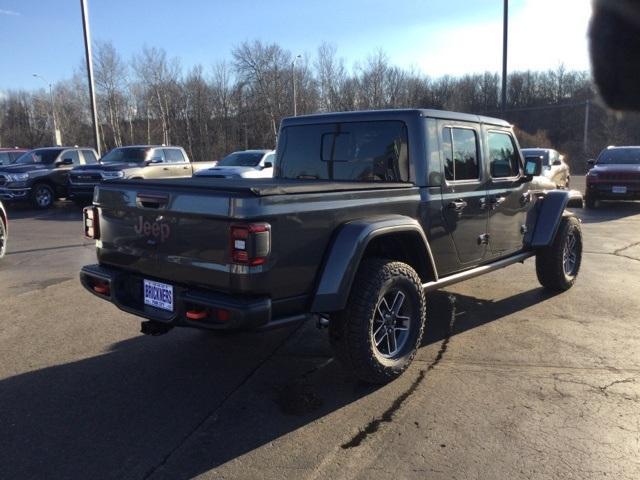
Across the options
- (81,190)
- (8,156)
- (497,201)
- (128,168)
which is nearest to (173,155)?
(128,168)

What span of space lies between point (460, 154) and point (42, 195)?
49.3ft

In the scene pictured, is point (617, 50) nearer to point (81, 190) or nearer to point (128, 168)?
point (128, 168)

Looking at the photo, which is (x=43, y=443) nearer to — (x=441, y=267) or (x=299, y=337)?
(x=299, y=337)

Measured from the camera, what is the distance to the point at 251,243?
3.17 meters

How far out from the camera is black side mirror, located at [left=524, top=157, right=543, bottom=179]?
5.80 meters

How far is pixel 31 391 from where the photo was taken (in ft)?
12.8

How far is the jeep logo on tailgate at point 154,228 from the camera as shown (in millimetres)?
3677

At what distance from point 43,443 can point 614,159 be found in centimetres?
1668

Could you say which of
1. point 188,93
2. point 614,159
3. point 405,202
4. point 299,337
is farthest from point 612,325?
point 188,93

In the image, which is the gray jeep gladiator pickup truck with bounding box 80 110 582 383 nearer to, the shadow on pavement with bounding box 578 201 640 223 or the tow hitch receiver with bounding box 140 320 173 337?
the tow hitch receiver with bounding box 140 320 173 337

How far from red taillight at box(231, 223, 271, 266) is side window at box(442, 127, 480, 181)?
6.81 ft

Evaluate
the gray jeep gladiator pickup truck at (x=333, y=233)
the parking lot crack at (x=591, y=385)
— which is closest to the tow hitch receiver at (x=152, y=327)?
the gray jeep gladiator pickup truck at (x=333, y=233)

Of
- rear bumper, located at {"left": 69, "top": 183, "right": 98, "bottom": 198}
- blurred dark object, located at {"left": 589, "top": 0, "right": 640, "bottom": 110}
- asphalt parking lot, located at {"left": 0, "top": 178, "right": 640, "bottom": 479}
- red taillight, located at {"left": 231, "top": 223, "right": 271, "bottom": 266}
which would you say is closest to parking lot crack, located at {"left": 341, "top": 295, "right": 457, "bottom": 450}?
asphalt parking lot, located at {"left": 0, "top": 178, "right": 640, "bottom": 479}

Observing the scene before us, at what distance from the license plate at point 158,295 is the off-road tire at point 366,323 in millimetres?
1109
